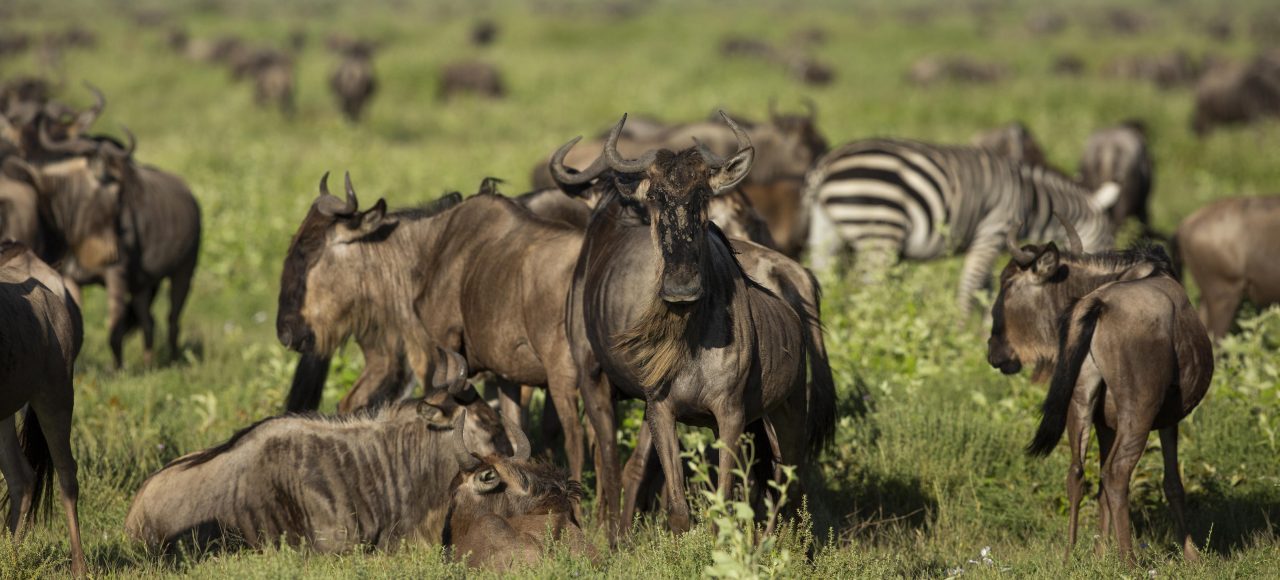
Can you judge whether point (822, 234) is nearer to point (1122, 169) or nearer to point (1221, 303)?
point (1221, 303)

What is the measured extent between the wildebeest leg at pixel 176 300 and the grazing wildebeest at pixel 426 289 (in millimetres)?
3336

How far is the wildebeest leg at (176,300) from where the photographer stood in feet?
33.2

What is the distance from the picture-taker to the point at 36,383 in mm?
5215

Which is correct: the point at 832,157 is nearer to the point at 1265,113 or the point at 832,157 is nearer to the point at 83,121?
the point at 83,121

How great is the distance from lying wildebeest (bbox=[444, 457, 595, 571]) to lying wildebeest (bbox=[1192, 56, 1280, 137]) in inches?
732

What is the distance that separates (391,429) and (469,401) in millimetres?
495

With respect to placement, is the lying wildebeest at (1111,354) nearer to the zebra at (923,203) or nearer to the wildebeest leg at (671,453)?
the wildebeest leg at (671,453)

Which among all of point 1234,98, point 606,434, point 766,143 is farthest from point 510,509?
point 1234,98

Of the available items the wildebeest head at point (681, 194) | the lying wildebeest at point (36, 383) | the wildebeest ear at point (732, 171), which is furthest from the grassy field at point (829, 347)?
the wildebeest ear at point (732, 171)

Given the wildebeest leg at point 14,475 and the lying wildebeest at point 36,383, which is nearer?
the lying wildebeest at point 36,383

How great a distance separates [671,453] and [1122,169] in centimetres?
1188

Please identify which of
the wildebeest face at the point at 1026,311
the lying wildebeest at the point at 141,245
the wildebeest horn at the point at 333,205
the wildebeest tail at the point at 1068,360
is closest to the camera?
the wildebeest tail at the point at 1068,360

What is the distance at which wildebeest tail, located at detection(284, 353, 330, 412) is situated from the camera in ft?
23.5

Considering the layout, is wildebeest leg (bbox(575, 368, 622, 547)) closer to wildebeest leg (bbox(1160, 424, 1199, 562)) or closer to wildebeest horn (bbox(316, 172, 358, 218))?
wildebeest horn (bbox(316, 172, 358, 218))
